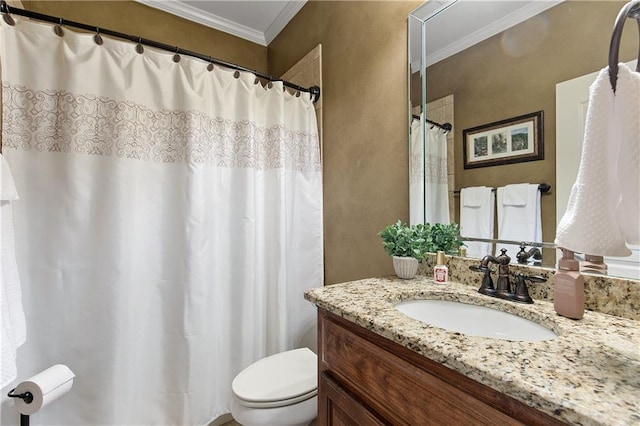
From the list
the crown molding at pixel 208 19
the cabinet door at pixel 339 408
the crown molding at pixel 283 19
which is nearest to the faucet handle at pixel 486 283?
the cabinet door at pixel 339 408

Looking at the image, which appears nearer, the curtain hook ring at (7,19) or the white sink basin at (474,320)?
the white sink basin at (474,320)

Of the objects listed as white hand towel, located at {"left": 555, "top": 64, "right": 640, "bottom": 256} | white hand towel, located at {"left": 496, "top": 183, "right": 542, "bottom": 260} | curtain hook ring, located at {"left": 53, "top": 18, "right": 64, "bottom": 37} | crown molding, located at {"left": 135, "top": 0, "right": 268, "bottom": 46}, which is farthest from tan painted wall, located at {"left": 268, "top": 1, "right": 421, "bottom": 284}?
curtain hook ring, located at {"left": 53, "top": 18, "right": 64, "bottom": 37}

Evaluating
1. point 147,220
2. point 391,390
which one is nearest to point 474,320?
point 391,390

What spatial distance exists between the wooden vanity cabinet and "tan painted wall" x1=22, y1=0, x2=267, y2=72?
2236 mm

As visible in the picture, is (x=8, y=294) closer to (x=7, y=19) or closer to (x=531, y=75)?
(x=7, y=19)

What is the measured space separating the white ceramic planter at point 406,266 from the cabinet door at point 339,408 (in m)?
0.47

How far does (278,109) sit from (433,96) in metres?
0.88

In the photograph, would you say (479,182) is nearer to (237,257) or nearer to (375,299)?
(375,299)

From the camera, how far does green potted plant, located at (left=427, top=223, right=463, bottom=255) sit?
110cm

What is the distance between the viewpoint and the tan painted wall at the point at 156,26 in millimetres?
1721

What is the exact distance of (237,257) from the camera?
157 centimetres

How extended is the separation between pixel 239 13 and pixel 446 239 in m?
2.16

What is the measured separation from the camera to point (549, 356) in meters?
0.51

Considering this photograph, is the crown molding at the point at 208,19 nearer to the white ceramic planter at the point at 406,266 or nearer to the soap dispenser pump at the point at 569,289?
the white ceramic planter at the point at 406,266
